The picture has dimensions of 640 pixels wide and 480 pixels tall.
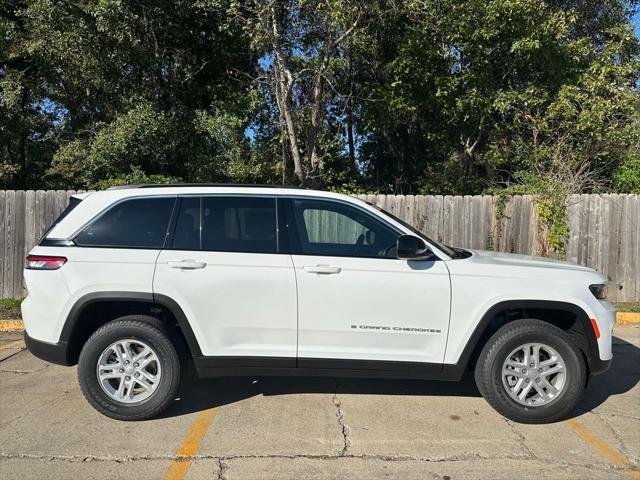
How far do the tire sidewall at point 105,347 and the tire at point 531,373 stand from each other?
255 centimetres

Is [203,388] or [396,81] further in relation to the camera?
[396,81]

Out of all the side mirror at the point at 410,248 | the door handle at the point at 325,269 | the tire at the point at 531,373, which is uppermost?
the side mirror at the point at 410,248

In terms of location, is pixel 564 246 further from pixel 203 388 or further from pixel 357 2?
pixel 203 388

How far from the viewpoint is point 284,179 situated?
12.3 meters

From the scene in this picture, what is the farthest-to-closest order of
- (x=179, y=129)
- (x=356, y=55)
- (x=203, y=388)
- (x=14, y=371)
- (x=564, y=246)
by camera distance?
(x=356, y=55) → (x=179, y=129) → (x=564, y=246) → (x=14, y=371) → (x=203, y=388)

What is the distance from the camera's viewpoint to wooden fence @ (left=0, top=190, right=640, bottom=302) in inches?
350

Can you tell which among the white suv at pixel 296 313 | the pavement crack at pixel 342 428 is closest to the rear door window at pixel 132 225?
the white suv at pixel 296 313

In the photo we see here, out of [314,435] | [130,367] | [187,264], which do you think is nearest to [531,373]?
[314,435]

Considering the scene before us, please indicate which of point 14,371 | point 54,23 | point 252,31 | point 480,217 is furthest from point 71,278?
point 54,23

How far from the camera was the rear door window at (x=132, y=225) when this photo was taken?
4.29 meters

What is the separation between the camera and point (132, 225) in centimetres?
436

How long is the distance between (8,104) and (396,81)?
9.03m

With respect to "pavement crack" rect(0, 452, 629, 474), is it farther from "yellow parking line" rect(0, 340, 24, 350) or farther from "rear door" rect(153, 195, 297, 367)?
"yellow parking line" rect(0, 340, 24, 350)

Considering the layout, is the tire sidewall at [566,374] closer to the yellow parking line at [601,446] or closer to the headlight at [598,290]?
the yellow parking line at [601,446]
